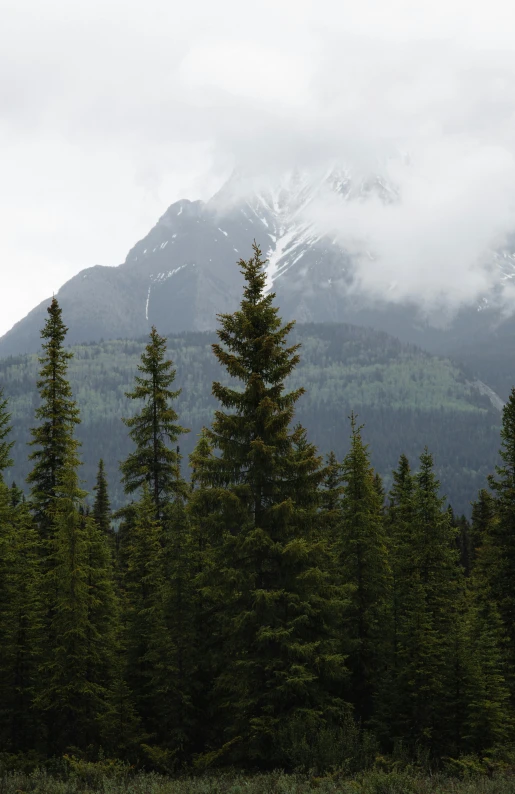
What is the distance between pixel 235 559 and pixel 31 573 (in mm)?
8144

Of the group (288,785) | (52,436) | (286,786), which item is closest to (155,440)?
(52,436)

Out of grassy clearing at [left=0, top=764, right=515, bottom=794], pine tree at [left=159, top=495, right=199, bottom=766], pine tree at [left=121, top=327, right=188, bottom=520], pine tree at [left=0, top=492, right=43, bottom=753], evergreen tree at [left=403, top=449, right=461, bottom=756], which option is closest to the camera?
grassy clearing at [left=0, top=764, right=515, bottom=794]

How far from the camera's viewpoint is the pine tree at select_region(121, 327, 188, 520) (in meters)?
29.9

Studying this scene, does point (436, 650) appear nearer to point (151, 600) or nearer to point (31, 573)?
point (151, 600)

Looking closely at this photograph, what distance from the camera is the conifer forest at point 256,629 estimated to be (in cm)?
1767

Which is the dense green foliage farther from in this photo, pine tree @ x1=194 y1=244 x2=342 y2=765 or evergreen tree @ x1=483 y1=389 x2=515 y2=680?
evergreen tree @ x1=483 y1=389 x2=515 y2=680

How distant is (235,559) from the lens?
18875mm

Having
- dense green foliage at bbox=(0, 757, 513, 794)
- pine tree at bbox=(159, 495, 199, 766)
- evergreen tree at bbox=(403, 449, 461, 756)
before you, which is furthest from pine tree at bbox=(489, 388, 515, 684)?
pine tree at bbox=(159, 495, 199, 766)

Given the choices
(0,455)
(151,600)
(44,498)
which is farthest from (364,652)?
(0,455)

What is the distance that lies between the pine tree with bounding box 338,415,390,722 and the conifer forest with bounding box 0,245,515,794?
2.8 inches

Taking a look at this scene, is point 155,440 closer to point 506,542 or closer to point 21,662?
point 21,662

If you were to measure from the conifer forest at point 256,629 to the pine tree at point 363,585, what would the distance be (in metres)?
0.07

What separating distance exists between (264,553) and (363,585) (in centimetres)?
616

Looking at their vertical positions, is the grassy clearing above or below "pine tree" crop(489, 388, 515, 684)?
below
